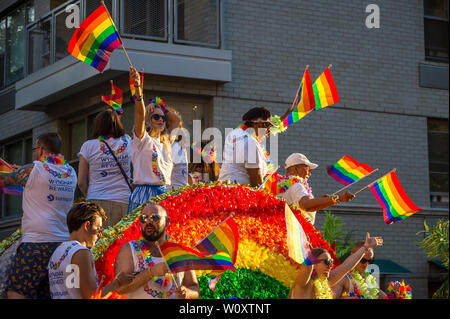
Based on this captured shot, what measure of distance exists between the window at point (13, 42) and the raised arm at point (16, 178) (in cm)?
1113

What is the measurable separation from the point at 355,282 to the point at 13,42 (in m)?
12.5

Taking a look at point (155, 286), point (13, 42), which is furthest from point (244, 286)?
point (13, 42)

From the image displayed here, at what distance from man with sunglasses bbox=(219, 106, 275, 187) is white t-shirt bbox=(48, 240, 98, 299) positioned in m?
2.31

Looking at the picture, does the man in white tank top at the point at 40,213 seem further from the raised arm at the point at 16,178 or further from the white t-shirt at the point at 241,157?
the white t-shirt at the point at 241,157

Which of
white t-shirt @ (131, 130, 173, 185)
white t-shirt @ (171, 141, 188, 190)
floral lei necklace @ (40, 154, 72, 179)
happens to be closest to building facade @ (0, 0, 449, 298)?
white t-shirt @ (171, 141, 188, 190)

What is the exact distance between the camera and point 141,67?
42.8 feet

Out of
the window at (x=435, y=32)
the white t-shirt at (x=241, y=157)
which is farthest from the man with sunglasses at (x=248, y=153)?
the window at (x=435, y=32)

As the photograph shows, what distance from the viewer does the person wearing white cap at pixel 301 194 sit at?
775 cm

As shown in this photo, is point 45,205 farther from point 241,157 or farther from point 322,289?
point 322,289

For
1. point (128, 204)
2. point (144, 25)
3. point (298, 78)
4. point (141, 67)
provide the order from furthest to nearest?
1. point (298, 78)
2. point (144, 25)
3. point (141, 67)
4. point (128, 204)

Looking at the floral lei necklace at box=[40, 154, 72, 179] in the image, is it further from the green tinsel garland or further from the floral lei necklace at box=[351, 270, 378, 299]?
the floral lei necklace at box=[351, 270, 378, 299]

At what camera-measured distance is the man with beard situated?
594cm

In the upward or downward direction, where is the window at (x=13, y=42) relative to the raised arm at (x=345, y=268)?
upward

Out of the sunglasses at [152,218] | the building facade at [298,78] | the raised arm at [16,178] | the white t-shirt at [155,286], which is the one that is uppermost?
the building facade at [298,78]
